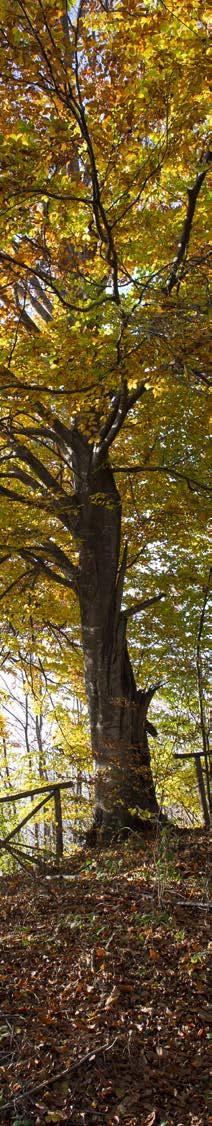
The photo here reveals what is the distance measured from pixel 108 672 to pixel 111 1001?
4919 mm

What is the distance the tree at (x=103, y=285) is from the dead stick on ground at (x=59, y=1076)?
3.93m

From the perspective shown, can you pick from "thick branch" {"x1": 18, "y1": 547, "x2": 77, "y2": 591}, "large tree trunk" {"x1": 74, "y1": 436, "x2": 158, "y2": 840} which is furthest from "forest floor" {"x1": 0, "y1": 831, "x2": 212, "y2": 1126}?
"thick branch" {"x1": 18, "y1": 547, "x2": 77, "y2": 591}

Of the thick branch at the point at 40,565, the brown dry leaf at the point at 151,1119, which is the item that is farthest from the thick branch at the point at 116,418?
the brown dry leaf at the point at 151,1119

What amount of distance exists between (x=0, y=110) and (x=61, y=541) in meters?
5.92

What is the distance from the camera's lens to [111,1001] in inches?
156

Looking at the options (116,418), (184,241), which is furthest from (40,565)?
Answer: (184,241)

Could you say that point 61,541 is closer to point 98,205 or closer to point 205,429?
point 205,429

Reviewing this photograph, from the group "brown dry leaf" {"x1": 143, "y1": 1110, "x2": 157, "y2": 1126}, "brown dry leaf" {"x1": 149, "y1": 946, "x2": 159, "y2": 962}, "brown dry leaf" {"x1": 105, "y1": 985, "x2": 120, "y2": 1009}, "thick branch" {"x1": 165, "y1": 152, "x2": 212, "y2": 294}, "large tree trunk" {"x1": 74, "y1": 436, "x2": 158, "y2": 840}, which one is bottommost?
"brown dry leaf" {"x1": 143, "y1": 1110, "x2": 157, "y2": 1126}

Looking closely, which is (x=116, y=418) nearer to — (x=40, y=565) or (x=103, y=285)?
(x=40, y=565)

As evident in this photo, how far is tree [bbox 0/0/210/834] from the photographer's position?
4.91m

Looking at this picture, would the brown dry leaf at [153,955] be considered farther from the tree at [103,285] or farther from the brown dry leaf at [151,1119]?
the tree at [103,285]

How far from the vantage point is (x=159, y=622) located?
460 inches

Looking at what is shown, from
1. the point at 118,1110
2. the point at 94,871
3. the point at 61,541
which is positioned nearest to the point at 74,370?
the point at 61,541

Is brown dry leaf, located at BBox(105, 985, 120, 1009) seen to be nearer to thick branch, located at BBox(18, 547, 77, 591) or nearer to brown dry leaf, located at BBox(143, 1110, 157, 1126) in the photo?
brown dry leaf, located at BBox(143, 1110, 157, 1126)
